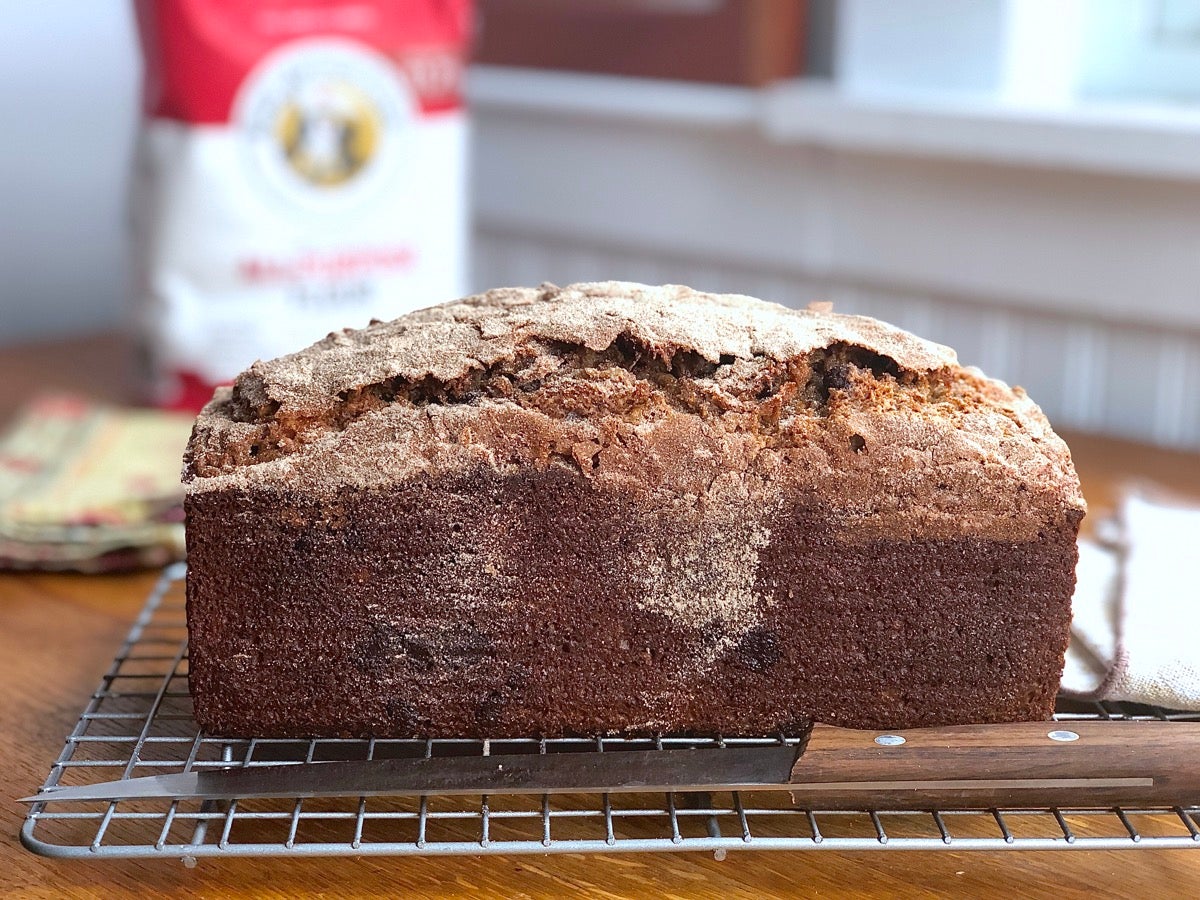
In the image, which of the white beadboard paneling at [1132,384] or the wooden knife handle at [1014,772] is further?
the white beadboard paneling at [1132,384]

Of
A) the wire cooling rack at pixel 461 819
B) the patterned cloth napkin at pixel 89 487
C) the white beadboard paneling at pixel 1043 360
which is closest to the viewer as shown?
the wire cooling rack at pixel 461 819

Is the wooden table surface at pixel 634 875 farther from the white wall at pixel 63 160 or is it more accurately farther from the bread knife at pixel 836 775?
the white wall at pixel 63 160

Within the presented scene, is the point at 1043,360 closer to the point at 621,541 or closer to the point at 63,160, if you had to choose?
the point at 621,541

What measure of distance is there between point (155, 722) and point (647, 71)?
1.29 m

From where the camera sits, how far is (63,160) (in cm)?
217

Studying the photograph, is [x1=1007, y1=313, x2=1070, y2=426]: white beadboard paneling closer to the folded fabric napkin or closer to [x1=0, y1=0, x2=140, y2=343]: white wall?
the folded fabric napkin

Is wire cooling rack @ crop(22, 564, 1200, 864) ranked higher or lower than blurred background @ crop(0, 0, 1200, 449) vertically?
→ lower

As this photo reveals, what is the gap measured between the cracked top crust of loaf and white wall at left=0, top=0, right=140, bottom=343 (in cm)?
142

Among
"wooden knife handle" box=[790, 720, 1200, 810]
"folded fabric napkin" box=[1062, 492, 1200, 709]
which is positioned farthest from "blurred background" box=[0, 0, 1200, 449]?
"wooden knife handle" box=[790, 720, 1200, 810]

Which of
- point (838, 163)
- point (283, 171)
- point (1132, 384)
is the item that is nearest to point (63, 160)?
point (283, 171)

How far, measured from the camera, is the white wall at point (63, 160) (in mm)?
2082

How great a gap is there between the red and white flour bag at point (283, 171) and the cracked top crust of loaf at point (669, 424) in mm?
781

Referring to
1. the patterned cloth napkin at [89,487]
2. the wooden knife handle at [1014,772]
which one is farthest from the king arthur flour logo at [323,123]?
the wooden knife handle at [1014,772]

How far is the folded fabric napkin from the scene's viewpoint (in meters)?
0.81
